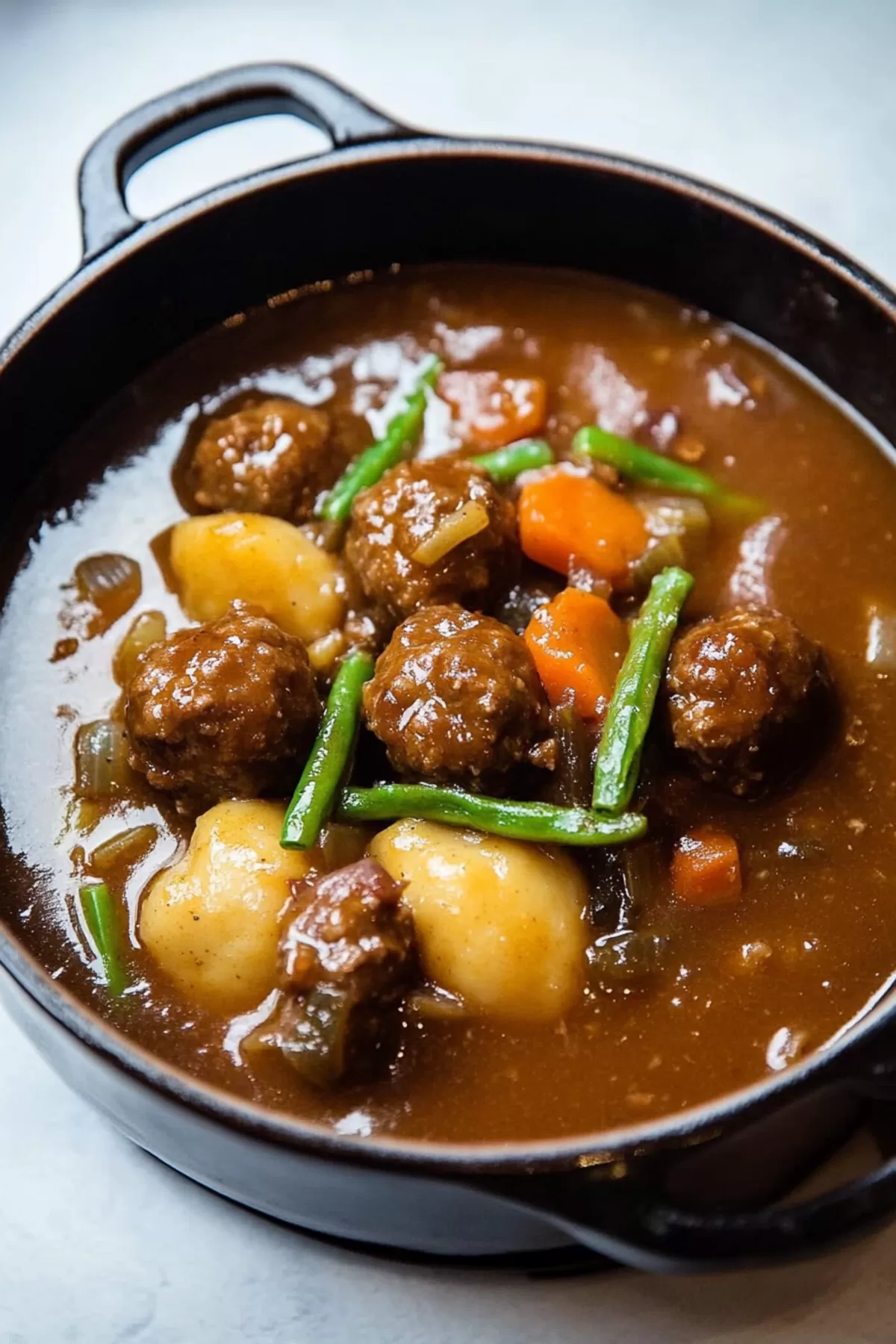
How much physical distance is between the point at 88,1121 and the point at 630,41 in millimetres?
3265

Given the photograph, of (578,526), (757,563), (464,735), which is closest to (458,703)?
(464,735)

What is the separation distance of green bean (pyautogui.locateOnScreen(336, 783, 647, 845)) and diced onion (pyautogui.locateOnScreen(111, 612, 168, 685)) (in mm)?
594

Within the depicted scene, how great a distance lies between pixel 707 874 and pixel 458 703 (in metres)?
0.52

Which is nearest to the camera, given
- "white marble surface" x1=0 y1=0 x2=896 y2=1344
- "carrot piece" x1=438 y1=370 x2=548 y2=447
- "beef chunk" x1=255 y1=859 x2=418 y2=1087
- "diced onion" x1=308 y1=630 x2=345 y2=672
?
"beef chunk" x1=255 y1=859 x2=418 y2=1087

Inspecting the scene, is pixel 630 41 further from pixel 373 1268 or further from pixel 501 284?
pixel 373 1268

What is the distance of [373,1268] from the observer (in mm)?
2176

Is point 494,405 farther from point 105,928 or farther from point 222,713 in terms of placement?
point 105,928

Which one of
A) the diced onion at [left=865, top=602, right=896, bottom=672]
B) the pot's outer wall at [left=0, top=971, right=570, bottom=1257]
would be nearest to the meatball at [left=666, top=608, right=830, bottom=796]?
the diced onion at [left=865, top=602, right=896, bottom=672]

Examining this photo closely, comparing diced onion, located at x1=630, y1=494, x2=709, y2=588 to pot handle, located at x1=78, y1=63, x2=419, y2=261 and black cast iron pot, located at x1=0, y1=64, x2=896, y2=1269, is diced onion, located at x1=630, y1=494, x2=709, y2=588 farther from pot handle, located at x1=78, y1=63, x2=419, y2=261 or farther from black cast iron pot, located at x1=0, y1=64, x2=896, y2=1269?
pot handle, located at x1=78, y1=63, x2=419, y2=261

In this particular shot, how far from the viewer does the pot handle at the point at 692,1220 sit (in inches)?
66.1

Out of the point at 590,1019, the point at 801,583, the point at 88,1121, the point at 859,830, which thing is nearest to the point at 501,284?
the point at 801,583

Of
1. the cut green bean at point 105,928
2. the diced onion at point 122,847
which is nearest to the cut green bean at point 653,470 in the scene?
the diced onion at point 122,847

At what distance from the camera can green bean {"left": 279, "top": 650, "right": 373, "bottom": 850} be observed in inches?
86.3

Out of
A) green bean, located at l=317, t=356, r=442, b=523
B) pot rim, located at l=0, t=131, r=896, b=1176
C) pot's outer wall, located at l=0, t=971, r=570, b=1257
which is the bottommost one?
pot's outer wall, located at l=0, t=971, r=570, b=1257
